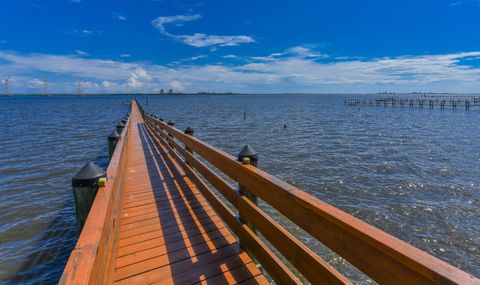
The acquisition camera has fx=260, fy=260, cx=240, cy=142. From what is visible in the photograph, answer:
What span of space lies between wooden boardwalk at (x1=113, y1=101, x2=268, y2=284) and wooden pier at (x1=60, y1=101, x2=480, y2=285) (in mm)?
12

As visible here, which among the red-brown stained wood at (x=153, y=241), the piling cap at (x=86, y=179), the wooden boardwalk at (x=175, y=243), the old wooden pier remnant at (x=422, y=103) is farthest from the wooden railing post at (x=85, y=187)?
the old wooden pier remnant at (x=422, y=103)

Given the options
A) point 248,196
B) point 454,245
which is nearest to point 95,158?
point 248,196

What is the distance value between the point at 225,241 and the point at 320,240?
1933mm

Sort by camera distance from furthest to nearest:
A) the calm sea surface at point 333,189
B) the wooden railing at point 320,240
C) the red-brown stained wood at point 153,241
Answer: the calm sea surface at point 333,189
the red-brown stained wood at point 153,241
the wooden railing at point 320,240

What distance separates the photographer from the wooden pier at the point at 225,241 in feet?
4.54

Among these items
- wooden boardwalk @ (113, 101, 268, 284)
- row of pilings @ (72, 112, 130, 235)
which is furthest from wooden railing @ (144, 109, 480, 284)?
row of pilings @ (72, 112, 130, 235)

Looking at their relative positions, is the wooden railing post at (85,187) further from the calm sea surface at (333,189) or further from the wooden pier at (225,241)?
the calm sea surface at (333,189)

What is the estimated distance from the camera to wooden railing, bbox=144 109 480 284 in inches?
47.2

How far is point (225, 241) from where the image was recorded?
3494mm

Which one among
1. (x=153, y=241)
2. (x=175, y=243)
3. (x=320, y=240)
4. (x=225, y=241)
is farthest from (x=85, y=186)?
(x=320, y=240)

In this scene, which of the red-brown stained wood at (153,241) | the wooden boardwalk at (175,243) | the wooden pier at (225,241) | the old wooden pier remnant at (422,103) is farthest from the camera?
the old wooden pier remnant at (422,103)

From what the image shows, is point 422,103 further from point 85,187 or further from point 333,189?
point 85,187

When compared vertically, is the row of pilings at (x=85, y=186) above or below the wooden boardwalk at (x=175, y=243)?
above

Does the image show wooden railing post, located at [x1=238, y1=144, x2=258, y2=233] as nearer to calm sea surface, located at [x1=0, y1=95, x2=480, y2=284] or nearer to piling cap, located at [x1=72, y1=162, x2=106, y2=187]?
piling cap, located at [x1=72, y1=162, x2=106, y2=187]
